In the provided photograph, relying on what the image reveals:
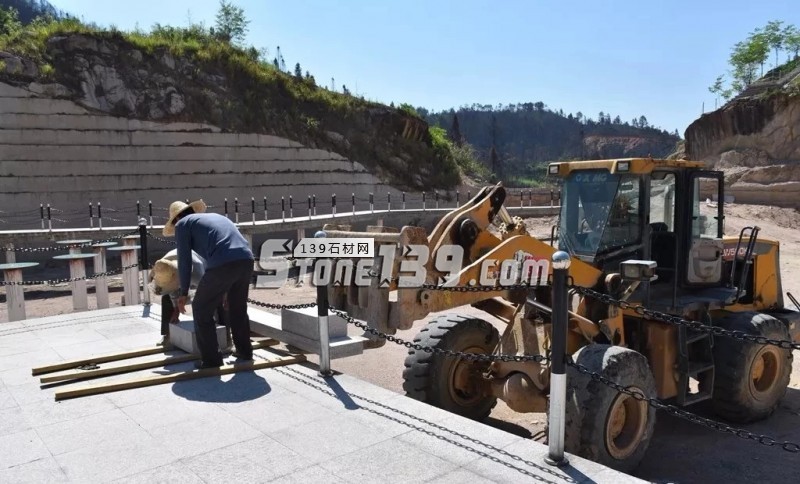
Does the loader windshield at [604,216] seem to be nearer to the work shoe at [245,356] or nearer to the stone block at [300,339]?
the stone block at [300,339]

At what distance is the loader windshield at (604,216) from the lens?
597cm

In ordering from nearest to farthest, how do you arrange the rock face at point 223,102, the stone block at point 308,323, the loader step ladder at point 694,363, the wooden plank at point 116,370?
the wooden plank at point 116,370 < the loader step ladder at point 694,363 < the stone block at point 308,323 < the rock face at point 223,102

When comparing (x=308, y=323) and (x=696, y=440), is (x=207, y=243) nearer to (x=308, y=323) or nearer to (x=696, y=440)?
(x=308, y=323)

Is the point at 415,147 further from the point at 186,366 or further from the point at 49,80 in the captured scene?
the point at 186,366

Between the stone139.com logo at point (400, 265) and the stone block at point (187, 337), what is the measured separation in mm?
1520

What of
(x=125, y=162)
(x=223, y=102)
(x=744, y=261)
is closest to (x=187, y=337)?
(x=744, y=261)

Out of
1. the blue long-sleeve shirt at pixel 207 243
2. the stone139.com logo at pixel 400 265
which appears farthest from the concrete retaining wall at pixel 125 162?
the stone139.com logo at pixel 400 265

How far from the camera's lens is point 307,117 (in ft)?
101

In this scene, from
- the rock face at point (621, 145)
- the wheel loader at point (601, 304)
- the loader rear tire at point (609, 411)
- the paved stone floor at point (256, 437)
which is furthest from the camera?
the rock face at point (621, 145)

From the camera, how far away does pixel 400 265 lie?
199 inches

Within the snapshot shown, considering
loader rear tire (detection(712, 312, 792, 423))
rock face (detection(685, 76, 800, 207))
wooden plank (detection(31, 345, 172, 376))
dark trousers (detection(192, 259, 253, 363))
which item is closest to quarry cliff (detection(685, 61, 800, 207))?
rock face (detection(685, 76, 800, 207))

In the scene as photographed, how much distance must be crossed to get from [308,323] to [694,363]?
4.10m

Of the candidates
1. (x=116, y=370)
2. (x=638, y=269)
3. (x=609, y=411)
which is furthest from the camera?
(x=116, y=370)

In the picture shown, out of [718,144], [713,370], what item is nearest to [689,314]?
[713,370]
